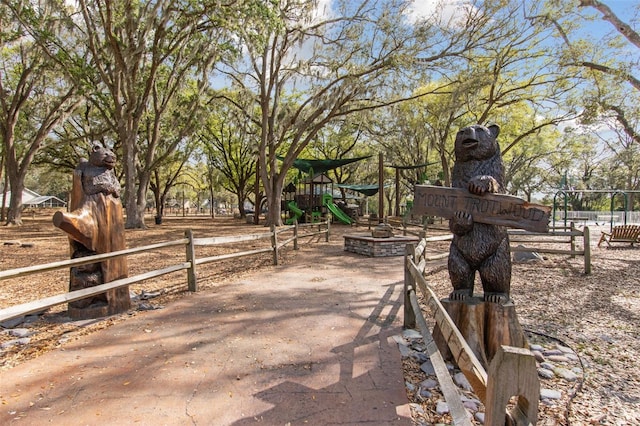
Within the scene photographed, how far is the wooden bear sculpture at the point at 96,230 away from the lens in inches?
160

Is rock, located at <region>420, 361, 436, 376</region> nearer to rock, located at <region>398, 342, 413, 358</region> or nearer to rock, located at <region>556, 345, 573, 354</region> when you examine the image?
rock, located at <region>398, 342, 413, 358</region>

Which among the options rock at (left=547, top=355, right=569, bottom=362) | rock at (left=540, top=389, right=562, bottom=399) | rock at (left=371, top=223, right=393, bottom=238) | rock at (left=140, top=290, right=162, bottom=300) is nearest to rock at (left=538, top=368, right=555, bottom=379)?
rock at (left=540, top=389, right=562, bottom=399)

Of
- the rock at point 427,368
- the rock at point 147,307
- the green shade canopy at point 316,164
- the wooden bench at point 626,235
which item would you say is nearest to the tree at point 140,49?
the green shade canopy at point 316,164

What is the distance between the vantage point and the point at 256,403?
7.89 feet

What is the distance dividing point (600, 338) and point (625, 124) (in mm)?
12190

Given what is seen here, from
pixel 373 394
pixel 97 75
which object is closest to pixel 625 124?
pixel 373 394

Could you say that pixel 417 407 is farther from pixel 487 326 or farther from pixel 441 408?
pixel 487 326

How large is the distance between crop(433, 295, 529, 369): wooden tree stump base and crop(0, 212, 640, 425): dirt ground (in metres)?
0.45

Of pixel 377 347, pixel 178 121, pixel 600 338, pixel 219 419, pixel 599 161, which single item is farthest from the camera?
pixel 599 161

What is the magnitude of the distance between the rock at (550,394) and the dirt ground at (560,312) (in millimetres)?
38

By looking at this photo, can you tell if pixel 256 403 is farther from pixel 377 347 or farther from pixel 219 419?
pixel 377 347

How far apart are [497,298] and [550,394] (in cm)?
74

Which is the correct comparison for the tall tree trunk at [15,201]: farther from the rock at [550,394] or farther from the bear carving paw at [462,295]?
the rock at [550,394]

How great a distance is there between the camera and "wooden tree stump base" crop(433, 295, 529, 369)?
2793mm
